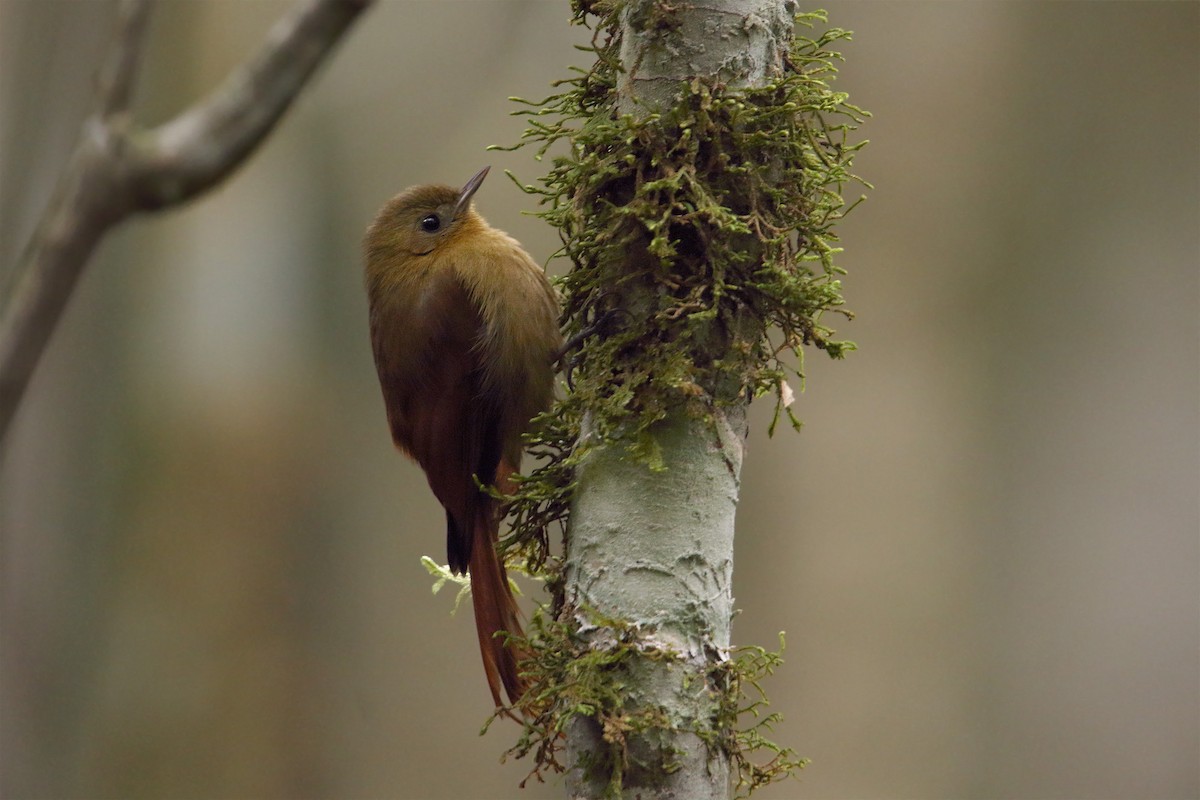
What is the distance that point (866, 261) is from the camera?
6.62 metres

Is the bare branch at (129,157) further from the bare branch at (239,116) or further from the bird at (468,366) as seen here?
the bird at (468,366)

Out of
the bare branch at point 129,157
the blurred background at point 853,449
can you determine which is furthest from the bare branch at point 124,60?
the blurred background at point 853,449

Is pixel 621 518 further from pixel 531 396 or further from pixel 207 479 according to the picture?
pixel 207 479

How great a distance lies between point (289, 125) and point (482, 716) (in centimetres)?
368

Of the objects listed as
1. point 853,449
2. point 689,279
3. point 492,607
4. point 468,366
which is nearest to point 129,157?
point 689,279

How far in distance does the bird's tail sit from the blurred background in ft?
11.2

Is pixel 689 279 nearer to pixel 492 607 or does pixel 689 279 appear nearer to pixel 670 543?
pixel 670 543

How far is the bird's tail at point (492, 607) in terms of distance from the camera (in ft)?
8.45

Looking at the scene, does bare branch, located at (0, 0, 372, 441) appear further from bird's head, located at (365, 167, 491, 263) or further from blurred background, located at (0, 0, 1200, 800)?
blurred background, located at (0, 0, 1200, 800)

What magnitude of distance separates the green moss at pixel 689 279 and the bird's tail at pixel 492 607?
0.40m

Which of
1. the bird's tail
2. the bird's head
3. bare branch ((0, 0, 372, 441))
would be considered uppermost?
the bird's head

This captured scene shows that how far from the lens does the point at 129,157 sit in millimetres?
1304

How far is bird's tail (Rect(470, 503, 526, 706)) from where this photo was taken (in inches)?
101

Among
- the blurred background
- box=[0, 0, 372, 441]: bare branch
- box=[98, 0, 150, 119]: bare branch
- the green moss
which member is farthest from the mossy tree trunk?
the blurred background
